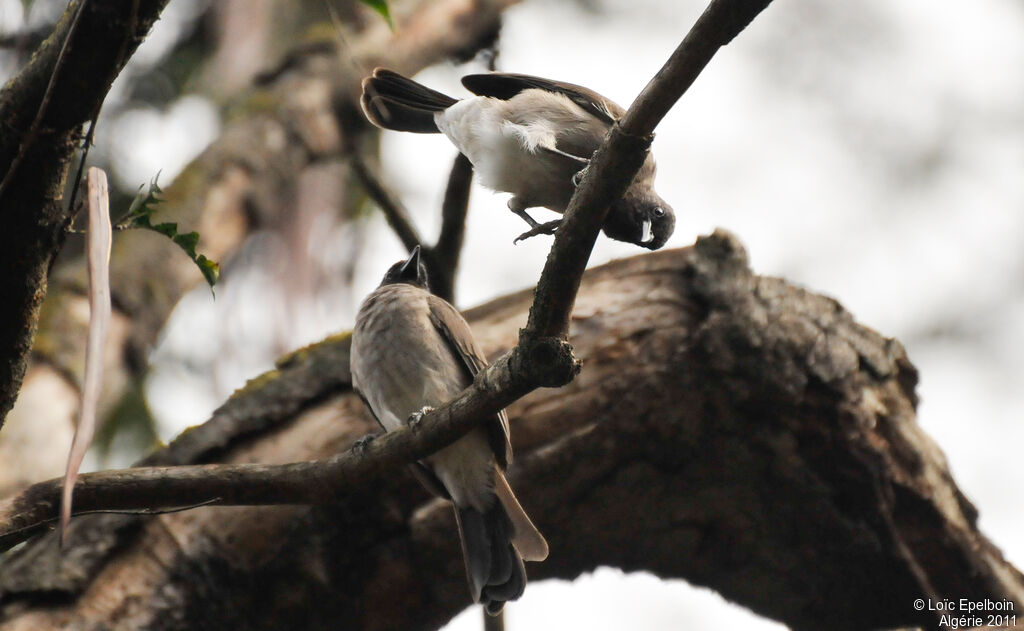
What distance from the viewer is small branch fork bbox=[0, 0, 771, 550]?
251 centimetres

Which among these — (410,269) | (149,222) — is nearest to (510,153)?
(410,269)

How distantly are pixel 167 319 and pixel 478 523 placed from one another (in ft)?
8.77

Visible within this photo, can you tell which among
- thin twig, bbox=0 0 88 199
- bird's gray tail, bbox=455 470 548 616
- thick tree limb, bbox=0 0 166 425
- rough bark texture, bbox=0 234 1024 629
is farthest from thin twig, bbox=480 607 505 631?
thin twig, bbox=0 0 88 199

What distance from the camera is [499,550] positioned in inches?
172

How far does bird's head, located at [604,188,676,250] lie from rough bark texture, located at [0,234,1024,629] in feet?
2.58

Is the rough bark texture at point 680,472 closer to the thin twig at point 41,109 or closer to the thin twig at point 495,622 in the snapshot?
the thin twig at point 495,622

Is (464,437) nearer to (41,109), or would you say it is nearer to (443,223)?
(443,223)

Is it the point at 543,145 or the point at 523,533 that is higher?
the point at 543,145

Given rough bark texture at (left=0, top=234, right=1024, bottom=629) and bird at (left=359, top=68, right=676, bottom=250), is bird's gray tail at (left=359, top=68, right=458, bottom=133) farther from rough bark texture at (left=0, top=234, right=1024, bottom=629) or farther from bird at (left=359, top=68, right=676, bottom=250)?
rough bark texture at (left=0, top=234, right=1024, bottom=629)

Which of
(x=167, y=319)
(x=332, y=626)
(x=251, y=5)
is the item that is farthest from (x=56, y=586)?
(x=251, y=5)

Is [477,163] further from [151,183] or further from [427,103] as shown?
[151,183]

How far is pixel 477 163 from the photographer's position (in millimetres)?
4625

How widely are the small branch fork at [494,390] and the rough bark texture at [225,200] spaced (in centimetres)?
225

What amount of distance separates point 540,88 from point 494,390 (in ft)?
7.50
